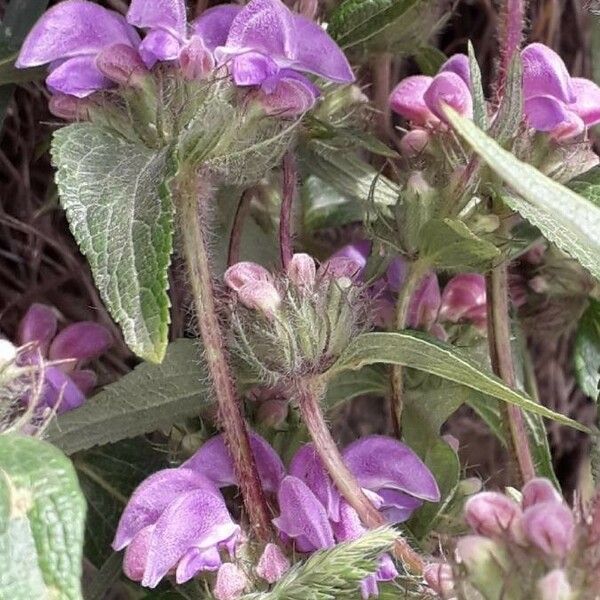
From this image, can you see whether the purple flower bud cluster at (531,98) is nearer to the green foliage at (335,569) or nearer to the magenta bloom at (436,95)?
the magenta bloom at (436,95)

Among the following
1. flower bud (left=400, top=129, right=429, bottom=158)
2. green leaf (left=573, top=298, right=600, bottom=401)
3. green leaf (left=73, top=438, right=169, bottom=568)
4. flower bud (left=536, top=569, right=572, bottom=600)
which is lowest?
green leaf (left=73, top=438, right=169, bottom=568)

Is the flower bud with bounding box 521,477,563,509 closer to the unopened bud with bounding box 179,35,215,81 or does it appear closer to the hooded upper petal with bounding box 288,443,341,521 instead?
the hooded upper petal with bounding box 288,443,341,521

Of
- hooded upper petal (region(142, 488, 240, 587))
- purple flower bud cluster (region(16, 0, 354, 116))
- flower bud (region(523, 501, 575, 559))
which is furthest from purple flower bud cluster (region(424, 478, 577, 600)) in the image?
purple flower bud cluster (region(16, 0, 354, 116))

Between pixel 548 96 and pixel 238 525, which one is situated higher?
pixel 548 96

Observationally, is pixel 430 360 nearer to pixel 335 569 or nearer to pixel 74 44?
pixel 335 569

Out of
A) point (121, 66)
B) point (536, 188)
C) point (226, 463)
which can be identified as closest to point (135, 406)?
point (226, 463)

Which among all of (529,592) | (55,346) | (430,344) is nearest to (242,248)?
(55,346)
